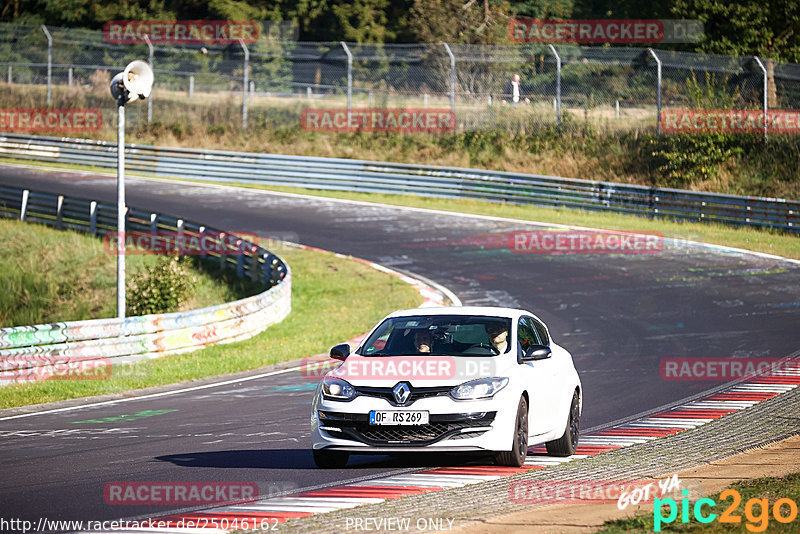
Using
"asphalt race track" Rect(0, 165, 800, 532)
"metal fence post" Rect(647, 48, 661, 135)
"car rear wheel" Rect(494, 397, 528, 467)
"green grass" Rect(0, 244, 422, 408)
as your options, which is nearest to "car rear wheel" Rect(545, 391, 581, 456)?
"car rear wheel" Rect(494, 397, 528, 467)

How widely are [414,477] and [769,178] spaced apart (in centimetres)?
2865

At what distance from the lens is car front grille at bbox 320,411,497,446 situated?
359 inches

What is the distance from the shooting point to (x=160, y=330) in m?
18.1

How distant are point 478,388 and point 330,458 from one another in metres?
1.46

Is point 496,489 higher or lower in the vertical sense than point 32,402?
higher

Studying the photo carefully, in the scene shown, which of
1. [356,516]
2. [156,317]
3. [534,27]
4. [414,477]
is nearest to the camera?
[356,516]

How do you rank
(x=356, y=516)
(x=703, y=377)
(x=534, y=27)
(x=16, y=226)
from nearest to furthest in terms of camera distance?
(x=356, y=516)
(x=703, y=377)
(x=16, y=226)
(x=534, y=27)

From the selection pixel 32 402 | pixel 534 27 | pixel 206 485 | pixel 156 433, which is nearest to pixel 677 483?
pixel 206 485

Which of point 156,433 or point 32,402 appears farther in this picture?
point 32,402

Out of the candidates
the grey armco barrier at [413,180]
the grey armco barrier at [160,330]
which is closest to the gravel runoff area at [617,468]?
the grey armco barrier at [160,330]

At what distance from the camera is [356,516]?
7.48 metres

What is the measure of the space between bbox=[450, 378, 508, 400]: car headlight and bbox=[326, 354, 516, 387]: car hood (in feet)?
0.20

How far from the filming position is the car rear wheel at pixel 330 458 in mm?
9516

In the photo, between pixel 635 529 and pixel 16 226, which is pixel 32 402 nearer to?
pixel 635 529
